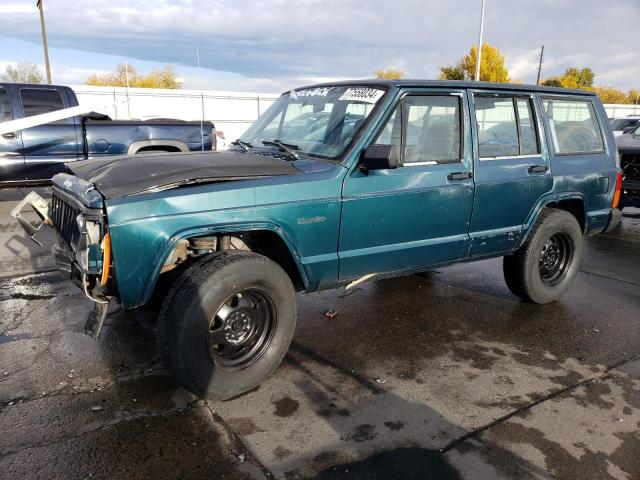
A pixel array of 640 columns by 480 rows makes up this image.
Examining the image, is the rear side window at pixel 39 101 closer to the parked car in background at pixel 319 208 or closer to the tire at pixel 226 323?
the parked car in background at pixel 319 208

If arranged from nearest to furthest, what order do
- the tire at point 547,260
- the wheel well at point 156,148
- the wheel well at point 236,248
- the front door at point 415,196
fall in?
the wheel well at point 236,248
the front door at point 415,196
the tire at point 547,260
the wheel well at point 156,148

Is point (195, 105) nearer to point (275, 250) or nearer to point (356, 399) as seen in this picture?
point (275, 250)

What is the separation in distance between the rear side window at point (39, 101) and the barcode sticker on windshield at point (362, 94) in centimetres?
660

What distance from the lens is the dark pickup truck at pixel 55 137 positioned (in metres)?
8.25

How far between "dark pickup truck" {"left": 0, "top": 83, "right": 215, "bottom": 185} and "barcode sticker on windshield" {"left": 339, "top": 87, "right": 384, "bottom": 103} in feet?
16.4

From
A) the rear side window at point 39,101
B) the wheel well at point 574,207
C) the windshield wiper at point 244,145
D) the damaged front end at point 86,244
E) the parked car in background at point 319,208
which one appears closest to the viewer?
the damaged front end at point 86,244

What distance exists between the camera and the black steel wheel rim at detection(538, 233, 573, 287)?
4984 mm

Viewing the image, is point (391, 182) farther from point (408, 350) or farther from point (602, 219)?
point (602, 219)

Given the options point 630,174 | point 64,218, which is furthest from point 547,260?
point 630,174

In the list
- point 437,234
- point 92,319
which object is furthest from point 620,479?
point 92,319

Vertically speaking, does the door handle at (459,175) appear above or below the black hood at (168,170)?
below

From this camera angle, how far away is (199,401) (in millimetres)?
3166

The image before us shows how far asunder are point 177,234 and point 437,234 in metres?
2.05

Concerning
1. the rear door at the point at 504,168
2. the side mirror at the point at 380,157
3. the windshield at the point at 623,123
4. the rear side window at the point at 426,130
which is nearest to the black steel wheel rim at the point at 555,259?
the rear door at the point at 504,168
